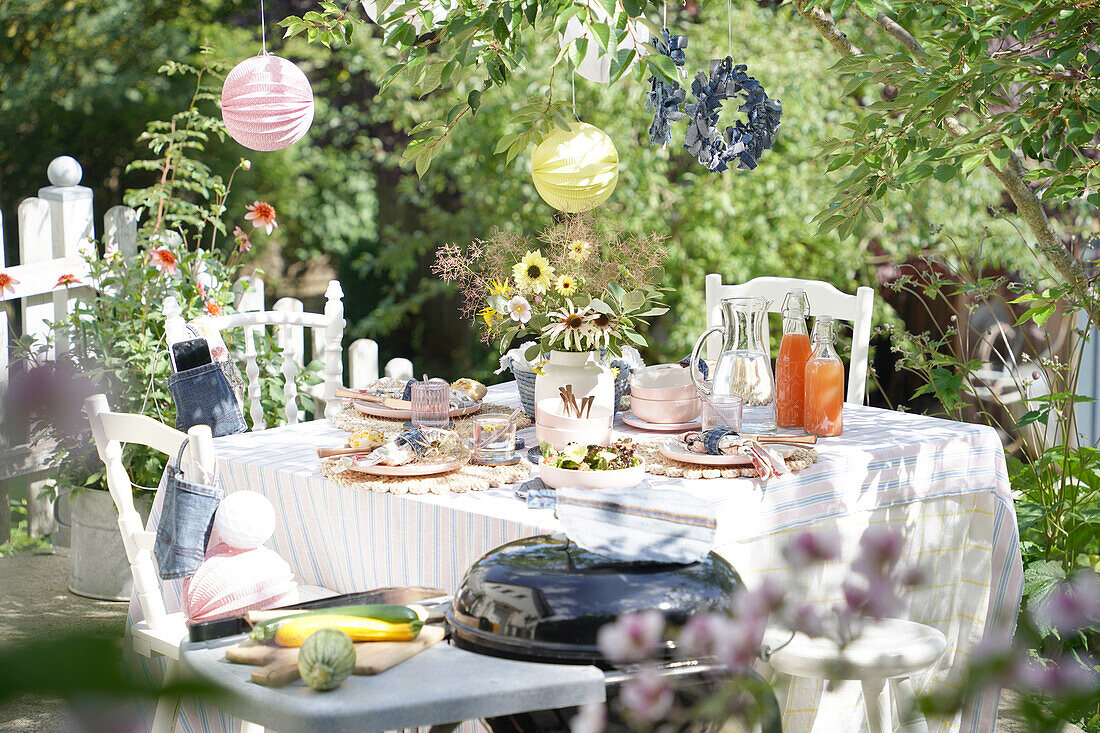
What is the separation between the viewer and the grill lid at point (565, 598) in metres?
1.26

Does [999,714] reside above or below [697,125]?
below

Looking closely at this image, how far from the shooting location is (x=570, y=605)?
50.2 inches

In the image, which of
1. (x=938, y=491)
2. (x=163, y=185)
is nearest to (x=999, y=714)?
(x=938, y=491)

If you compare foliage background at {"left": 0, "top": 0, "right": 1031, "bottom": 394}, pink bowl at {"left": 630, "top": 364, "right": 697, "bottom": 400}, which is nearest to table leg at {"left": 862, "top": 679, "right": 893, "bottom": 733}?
pink bowl at {"left": 630, "top": 364, "right": 697, "bottom": 400}

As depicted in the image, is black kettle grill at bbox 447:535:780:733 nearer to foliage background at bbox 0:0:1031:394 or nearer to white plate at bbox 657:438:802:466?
white plate at bbox 657:438:802:466

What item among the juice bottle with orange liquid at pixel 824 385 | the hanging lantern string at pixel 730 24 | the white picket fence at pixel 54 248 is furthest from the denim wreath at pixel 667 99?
the white picket fence at pixel 54 248

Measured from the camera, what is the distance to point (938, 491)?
7.05ft

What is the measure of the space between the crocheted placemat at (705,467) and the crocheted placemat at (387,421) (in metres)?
0.35

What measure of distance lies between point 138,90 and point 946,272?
397 cm

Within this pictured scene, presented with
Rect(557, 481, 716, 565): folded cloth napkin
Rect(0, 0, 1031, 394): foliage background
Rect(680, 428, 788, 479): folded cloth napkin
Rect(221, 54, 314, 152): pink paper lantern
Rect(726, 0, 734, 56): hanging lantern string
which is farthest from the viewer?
Rect(0, 0, 1031, 394): foliage background

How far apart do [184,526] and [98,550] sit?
5.38 feet

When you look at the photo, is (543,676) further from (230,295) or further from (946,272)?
(946,272)

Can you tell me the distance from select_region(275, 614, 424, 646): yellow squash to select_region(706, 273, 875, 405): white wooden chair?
1599 millimetres

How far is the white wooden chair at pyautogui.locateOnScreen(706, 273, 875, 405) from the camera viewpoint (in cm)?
277
